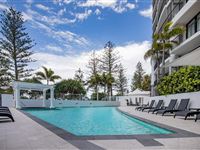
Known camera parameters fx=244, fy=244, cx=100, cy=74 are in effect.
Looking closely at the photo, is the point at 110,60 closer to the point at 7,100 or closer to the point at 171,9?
the point at 171,9

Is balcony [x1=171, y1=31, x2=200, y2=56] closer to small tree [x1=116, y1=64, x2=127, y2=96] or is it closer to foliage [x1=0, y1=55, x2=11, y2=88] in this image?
foliage [x1=0, y1=55, x2=11, y2=88]

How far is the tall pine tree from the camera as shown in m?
31.5

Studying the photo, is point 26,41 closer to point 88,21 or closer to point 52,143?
point 88,21

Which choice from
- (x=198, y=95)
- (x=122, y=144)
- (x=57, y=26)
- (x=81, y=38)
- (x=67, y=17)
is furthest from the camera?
(x=81, y=38)

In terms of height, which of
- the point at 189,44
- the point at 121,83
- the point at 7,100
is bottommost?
the point at 7,100

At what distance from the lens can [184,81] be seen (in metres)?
13.6

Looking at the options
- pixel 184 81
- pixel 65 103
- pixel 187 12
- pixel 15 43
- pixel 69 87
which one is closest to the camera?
pixel 184 81

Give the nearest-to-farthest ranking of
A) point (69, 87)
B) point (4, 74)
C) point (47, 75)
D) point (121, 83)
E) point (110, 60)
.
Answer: point (4, 74) → point (47, 75) → point (69, 87) → point (110, 60) → point (121, 83)

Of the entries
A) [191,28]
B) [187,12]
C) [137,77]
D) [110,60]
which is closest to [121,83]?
[137,77]

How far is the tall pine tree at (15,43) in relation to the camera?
3147cm

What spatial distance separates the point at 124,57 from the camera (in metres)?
42.2

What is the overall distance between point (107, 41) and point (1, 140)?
Answer: 38734mm

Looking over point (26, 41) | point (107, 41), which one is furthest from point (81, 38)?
point (107, 41)

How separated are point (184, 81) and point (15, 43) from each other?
24451 millimetres
